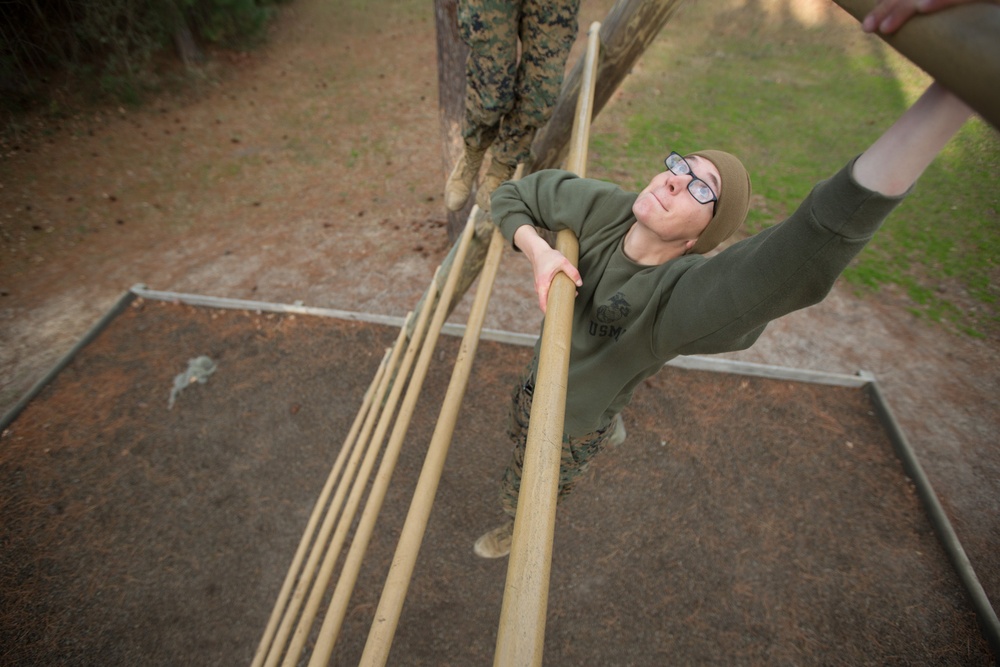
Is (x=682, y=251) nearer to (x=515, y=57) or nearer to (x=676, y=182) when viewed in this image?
(x=676, y=182)

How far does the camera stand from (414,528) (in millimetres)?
987

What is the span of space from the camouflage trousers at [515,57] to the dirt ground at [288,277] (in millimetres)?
1915

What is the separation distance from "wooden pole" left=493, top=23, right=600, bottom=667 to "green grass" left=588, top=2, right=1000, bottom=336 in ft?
3.74

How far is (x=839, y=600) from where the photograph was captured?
248 centimetres

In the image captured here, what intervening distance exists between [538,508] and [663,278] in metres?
0.59

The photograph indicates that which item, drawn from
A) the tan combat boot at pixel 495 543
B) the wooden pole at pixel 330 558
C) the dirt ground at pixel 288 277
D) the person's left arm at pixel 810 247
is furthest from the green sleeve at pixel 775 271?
the dirt ground at pixel 288 277

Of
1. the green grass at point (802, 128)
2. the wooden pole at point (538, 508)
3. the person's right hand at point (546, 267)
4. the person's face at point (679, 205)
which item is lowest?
the green grass at point (802, 128)

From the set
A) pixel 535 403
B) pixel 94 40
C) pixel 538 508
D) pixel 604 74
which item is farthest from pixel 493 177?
pixel 94 40

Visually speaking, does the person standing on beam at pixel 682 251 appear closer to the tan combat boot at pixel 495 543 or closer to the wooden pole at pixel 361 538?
the wooden pole at pixel 361 538

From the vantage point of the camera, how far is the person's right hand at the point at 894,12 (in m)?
0.43

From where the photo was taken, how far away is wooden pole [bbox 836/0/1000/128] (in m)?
0.37

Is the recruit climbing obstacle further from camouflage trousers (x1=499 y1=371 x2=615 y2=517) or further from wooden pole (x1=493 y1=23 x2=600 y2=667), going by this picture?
camouflage trousers (x1=499 y1=371 x2=615 y2=517)

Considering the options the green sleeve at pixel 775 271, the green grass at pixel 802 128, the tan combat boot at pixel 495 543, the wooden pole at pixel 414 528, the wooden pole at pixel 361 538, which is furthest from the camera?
the green grass at pixel 802 128

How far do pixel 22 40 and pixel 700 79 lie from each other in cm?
920
